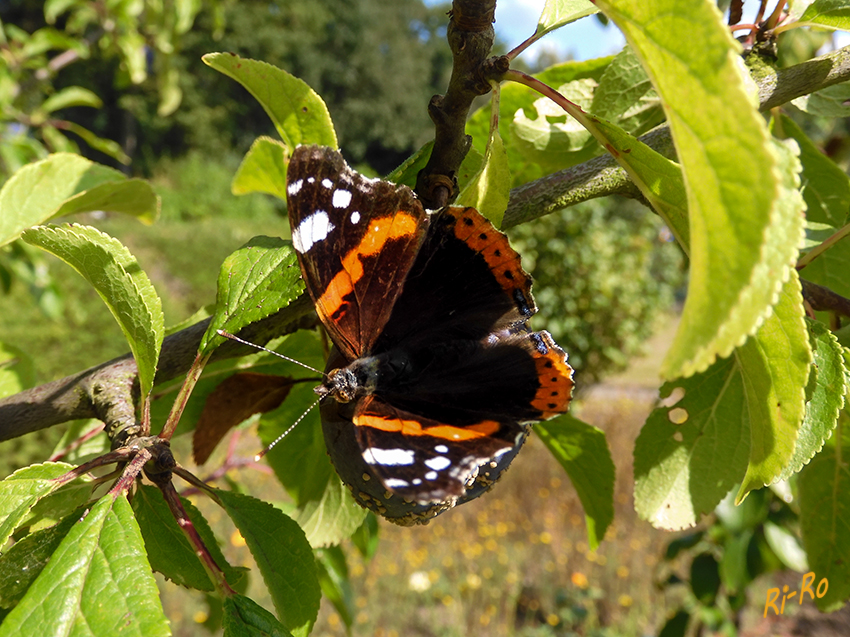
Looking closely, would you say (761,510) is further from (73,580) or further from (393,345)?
(73,580)

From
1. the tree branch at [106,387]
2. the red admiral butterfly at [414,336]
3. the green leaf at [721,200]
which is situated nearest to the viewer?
the green leaf at [721,200]

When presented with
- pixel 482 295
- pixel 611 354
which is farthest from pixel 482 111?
pixel 611 354

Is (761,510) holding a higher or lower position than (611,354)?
higher

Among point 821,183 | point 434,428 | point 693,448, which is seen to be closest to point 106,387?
point 434,428

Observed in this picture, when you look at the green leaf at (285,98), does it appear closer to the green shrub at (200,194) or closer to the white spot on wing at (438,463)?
the white spot on wing at (438,463)

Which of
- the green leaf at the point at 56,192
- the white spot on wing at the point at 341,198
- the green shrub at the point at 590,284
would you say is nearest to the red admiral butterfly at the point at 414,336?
the white spot on wing at the point at 341,198

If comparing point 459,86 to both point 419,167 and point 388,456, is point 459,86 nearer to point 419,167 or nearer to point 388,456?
point 419,167

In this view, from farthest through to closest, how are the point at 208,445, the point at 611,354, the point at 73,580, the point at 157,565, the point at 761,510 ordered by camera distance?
the point at 611,354
the point at 761,510
the point at 208,445
the point at 157,565
the point at 73,580
